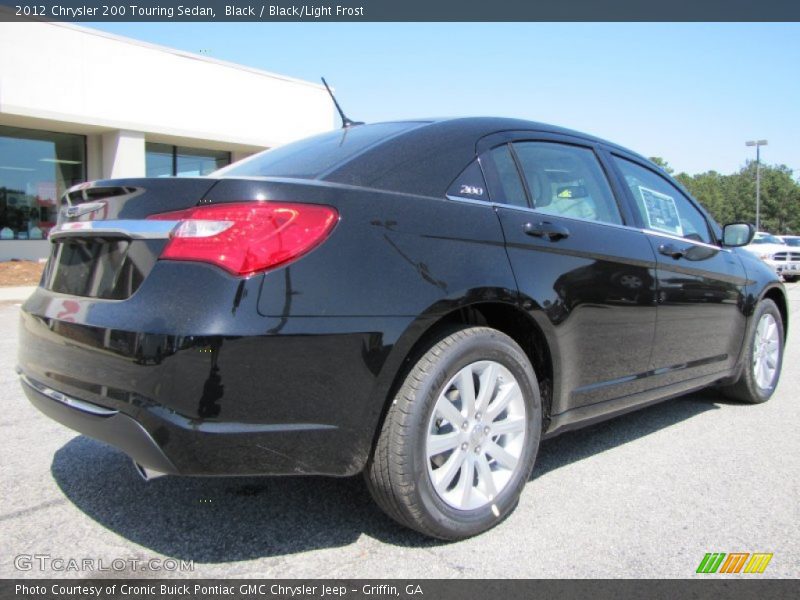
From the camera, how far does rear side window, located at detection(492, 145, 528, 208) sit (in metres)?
2.78

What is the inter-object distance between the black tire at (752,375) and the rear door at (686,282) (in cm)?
20

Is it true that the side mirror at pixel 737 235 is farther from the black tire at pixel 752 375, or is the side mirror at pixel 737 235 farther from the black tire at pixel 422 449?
the black tire at pixel 422 449

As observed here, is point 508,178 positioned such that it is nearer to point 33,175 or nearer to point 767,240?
point 33,175

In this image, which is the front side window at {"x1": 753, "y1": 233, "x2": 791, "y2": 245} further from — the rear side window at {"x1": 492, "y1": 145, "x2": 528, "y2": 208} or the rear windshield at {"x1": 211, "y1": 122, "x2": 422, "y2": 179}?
the rear windshield at {"x1": 211, "y1": 122, "x2": 422, "y2": 179}

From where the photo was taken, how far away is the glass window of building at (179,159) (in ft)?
57.2

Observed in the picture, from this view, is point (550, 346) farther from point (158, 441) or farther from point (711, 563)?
point (158, 441)

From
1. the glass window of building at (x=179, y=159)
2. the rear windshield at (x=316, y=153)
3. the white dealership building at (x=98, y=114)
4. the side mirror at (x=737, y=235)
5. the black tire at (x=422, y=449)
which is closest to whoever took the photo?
the black tire at (x=422, y=449)

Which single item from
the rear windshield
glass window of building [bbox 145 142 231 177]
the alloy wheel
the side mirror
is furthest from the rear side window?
glass window of building [bbox 145 142 231 177]

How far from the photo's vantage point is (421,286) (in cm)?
226

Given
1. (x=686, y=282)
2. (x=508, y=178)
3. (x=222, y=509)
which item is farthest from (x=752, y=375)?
(x=222, y=509)

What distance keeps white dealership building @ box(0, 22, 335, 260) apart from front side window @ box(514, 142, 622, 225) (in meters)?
13.5

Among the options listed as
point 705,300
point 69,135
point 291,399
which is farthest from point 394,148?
point 69,135

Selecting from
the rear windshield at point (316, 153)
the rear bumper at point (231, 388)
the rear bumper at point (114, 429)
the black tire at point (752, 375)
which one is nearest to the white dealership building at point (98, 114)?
the rear windshield at point (316, 153)

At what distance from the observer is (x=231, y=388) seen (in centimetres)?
194
